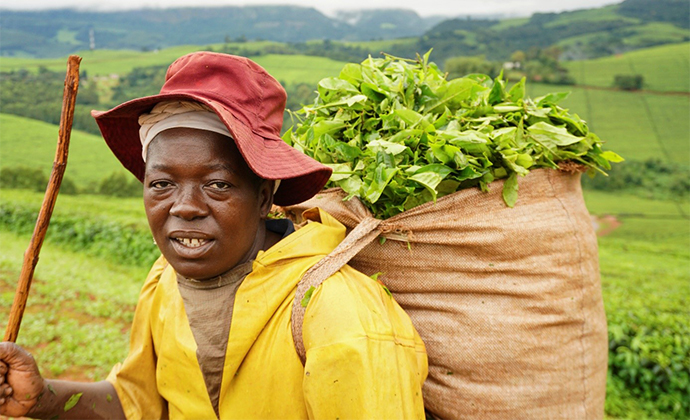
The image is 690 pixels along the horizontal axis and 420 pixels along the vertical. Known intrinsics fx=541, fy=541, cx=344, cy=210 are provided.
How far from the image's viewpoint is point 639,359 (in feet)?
13.3

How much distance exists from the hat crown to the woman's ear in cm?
15

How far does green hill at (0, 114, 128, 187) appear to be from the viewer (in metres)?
10.9

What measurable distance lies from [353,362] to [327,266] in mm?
296

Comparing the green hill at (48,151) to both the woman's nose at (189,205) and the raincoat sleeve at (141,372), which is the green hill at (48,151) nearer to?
the raincoat sleeve at (141,372)

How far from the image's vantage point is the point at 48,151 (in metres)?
11.6

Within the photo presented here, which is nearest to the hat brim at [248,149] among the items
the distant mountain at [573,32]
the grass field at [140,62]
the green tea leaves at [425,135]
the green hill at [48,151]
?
the green tea leaves at [425,135]

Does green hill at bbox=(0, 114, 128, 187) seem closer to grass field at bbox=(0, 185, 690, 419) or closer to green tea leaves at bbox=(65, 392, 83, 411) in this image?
grass field at bbox=(0, 185, 690, 419)

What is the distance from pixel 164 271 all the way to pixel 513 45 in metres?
20.2

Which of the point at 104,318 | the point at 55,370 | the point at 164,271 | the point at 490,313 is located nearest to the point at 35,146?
the point at 104,318

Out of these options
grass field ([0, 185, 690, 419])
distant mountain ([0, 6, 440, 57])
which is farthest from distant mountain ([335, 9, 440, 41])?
grass field ([0, 185, 690, 419])

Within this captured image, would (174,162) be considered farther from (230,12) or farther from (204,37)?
(230,12)

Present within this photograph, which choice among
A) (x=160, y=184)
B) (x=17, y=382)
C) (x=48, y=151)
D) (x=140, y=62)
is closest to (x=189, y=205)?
(x=160, y=184)

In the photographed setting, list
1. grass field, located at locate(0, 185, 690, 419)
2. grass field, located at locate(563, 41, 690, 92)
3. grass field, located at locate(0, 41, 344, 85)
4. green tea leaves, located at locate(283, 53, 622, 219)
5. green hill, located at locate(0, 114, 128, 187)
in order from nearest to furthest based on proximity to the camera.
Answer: green tea leaves, located at locate(283, 53, 622, 219) < grass field, located at locate(0, 185, 690, 419) < grass field, located at locate(0, 41, 344, 85) < green hill, located at locate(0, 114, 128, 187) < grass field, located at locate(563, 41, 690, 92)

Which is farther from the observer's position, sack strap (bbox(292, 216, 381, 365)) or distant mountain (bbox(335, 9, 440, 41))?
distant mountain (bbox(335, 9, 440, 41))
